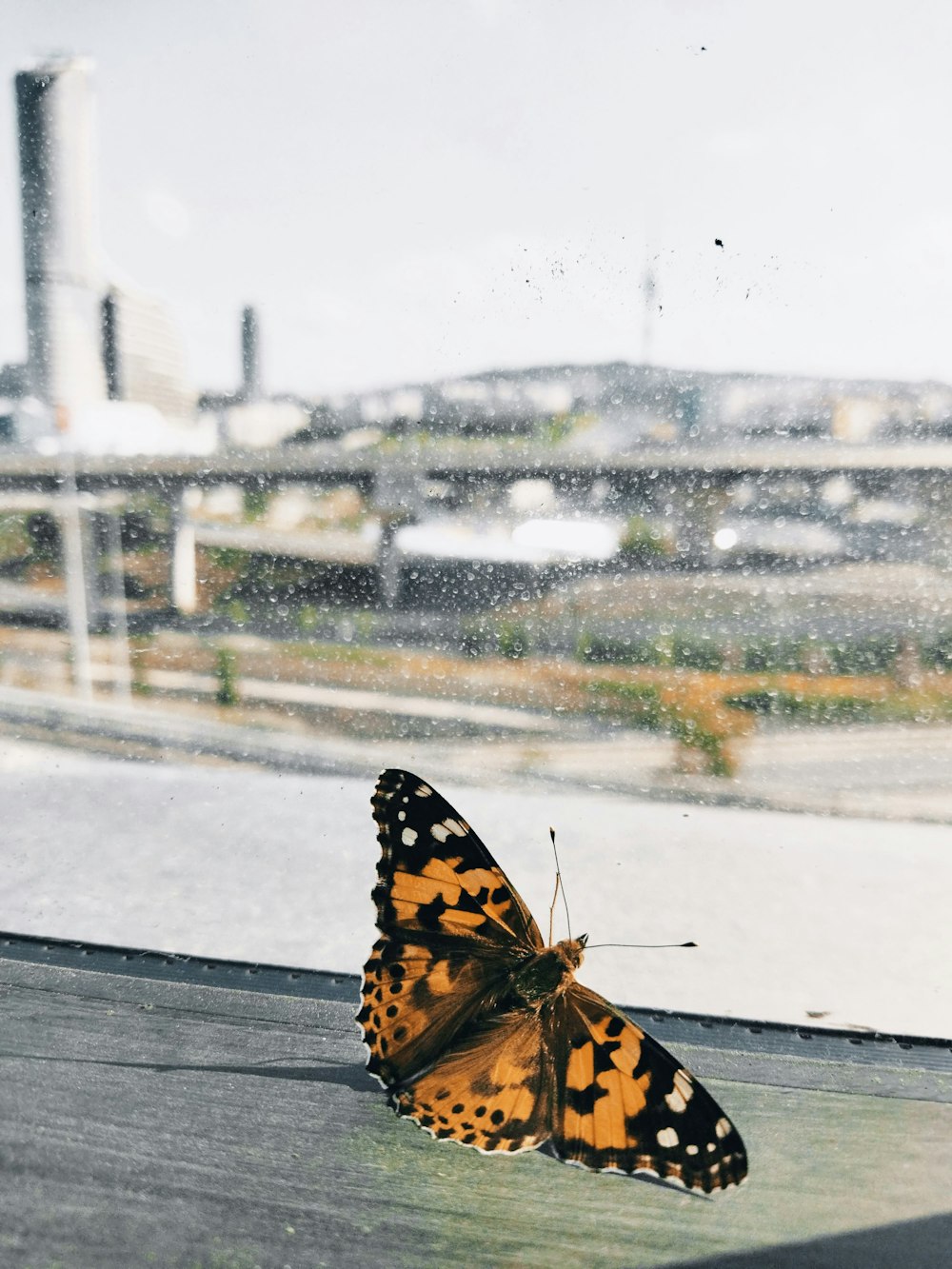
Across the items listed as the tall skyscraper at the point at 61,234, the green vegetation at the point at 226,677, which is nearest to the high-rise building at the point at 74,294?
the tall skyscraper at the point at 61,234

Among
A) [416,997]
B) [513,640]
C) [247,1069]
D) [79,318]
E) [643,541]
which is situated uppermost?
[79,318]

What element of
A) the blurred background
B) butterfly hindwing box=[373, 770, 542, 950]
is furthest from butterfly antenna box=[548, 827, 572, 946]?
butterfly hindwing box=[373, 770, 542, 950]

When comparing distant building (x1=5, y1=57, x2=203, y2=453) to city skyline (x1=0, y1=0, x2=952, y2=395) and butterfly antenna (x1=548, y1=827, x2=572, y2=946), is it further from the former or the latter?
butterfly antenna (x1=548, y1=827, x2=572, y2=946)

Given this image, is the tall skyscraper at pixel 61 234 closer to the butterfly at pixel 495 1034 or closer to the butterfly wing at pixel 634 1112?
the butterfly at pixel 495 1034

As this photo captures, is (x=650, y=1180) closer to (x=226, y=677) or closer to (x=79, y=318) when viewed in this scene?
(x=226, y=677)

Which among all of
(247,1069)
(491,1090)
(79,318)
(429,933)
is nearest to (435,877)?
(429,933)
